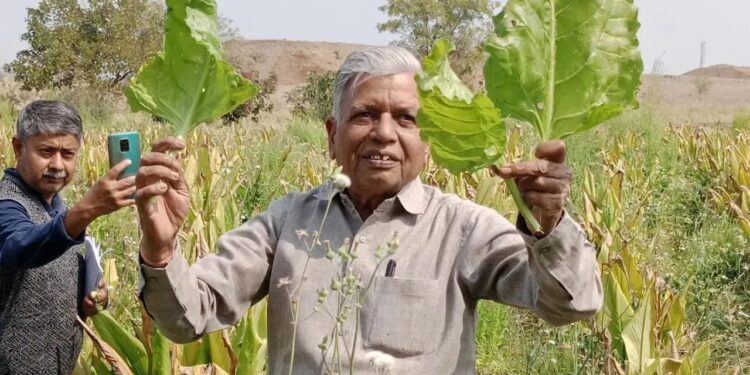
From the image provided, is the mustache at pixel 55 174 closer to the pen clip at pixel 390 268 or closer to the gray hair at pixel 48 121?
the gray hair at pixel 48 121

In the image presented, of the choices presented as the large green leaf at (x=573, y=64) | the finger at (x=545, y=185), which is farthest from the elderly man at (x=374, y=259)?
the large green leaf at (x=573, y=64)

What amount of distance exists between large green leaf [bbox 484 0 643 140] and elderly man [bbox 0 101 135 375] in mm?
1215

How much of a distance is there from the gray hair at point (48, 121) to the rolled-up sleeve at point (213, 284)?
881 mm

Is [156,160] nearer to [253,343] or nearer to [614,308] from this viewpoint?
[253,343]

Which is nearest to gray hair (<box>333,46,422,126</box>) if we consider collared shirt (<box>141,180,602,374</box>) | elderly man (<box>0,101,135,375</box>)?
collared shirt (<box>141,180,602,374</box>)

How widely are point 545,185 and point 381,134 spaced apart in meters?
0.47

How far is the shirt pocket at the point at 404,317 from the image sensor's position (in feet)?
5.41

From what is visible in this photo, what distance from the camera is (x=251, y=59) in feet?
211

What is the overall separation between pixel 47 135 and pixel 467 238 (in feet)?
4.33

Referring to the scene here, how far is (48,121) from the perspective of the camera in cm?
241

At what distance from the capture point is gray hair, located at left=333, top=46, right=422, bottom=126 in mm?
1689

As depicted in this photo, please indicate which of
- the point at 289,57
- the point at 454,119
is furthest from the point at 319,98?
the point at 289,57

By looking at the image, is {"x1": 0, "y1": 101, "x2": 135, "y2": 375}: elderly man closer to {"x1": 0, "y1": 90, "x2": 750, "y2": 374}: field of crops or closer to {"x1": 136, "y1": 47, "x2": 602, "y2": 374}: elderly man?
{"x1": 0, "y1": 90, "x2": 750, "y2": 374}: field of crops

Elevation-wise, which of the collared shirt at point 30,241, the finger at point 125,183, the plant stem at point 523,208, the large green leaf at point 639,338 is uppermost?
the finger at point 125,183
